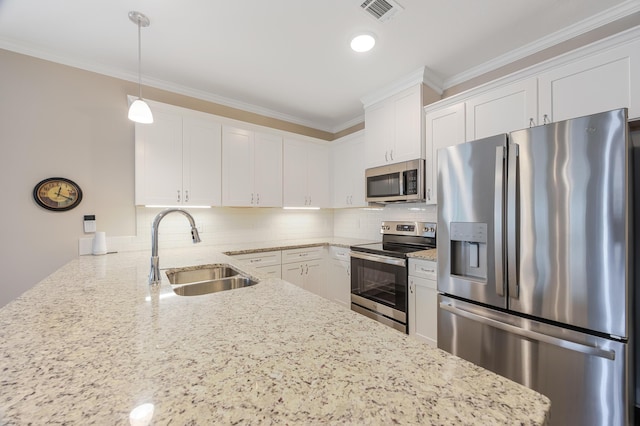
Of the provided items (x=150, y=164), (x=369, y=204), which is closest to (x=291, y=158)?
(x=369, y=204)

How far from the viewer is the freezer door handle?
1188 mm

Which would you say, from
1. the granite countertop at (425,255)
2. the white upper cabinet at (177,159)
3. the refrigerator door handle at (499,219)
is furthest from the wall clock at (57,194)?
the refrigerator door handle at (499,219)

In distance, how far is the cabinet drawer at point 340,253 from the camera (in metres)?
2.97

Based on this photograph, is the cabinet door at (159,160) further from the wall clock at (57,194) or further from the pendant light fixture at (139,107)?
the pendant light fixture at (139,107)

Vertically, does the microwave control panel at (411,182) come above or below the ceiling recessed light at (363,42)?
below

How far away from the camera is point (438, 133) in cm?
235

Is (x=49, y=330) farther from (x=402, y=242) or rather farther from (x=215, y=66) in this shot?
(x=402, y=242)

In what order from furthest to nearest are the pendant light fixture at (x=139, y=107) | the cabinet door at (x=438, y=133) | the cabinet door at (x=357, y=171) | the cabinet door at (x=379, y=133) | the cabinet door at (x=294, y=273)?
the cabinet door at (x=357, y=171) < the cabinet door at (x=294, y=273) < the cabinet door at (x=379, y=133) < the cabinet door at (x=438, y=133) < the pendant light fixture at (x=139, y=107)

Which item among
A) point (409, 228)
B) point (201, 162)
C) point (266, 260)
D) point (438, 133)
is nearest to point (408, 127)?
point (438, 133)

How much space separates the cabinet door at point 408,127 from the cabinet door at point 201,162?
74.2 inches

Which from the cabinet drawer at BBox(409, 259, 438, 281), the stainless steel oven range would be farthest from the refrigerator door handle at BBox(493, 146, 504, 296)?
the stainless steel oven range

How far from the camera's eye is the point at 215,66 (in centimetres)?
234

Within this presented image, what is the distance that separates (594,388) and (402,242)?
1.81m

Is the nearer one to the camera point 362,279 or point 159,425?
point 159,425
